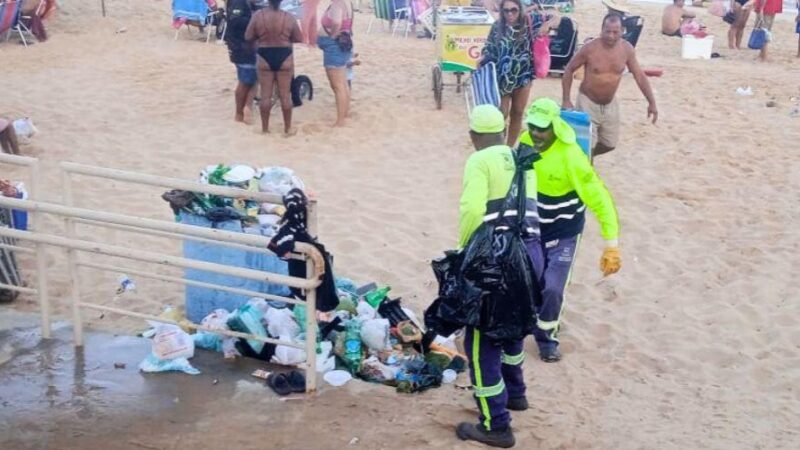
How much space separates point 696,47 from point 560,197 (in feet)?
40.9

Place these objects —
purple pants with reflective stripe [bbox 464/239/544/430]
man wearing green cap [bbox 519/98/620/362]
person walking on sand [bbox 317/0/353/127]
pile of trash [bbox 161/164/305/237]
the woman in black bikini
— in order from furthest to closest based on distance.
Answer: person walking on sand [bbox 317/0/353/127], the woman in black bikini, pile of trash [bbox 161/164/305/237], man wearing green cap [bbox 519/98/620/362], purple pants with reflective stripe [bbox 464/239/544/430]

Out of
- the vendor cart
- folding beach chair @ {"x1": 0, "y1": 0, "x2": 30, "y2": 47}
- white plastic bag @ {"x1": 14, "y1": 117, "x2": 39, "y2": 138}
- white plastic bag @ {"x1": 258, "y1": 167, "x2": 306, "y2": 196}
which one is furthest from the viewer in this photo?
folding beach chair @ {"x1": 0, "y1": 0, "x2": 30, "y2": 47}

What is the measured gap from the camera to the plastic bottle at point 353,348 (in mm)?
5418

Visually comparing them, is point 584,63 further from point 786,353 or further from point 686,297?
point 786,353

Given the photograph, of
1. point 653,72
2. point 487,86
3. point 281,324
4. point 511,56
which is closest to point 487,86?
point 487,86

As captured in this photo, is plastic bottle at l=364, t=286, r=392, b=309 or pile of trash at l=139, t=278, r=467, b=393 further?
plastic bottle at l=364, t=286, r=392, b=309

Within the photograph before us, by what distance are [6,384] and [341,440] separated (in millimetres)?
1708

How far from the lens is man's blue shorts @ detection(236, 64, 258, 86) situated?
1101cm

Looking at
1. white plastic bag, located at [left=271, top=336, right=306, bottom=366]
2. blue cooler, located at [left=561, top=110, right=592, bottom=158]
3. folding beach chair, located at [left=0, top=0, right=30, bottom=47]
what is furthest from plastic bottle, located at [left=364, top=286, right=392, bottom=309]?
folding beach chair, located at [left=0, top=0, right=30, bottom=47]

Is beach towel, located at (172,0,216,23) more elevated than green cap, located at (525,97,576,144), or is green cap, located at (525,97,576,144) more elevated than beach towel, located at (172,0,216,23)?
green cap, located at (525,97,576,144)

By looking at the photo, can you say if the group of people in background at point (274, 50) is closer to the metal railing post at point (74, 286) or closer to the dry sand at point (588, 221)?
the dry sand at point (588, 221)

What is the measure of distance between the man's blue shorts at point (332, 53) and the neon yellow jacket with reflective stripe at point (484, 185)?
6670 mm

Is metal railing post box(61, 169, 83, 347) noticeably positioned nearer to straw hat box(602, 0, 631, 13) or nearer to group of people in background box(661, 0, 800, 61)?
straw hat box(602, 0, 631, 13)

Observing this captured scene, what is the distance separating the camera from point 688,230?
859cm
